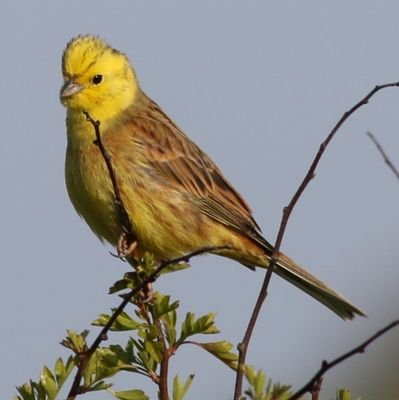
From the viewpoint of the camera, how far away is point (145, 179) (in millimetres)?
5551

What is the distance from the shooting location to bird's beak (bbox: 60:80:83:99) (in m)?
5.45

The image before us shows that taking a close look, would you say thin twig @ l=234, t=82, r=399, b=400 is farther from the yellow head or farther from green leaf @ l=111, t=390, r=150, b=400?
the yellow head

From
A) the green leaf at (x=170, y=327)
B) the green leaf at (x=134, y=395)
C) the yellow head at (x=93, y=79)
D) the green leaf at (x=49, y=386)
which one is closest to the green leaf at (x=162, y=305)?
the green leaf at (x=170, y=327)

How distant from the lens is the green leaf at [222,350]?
3.65 metres

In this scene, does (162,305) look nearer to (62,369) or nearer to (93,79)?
(62,369)

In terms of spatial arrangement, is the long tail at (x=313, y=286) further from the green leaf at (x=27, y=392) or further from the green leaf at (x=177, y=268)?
the green leaf at (x=27, y=392)

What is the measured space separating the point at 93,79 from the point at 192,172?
2.53 ft

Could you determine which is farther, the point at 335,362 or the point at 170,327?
the point at 170,327

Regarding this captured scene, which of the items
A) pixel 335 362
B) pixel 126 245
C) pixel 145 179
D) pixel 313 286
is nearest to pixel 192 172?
pixel 145 179

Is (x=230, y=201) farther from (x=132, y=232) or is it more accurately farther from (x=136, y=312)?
(x=136, y=312)

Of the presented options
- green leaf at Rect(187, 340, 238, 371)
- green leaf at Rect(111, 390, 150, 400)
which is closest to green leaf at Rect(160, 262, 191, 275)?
green leaf at Rect(187, 340, 238, 371)

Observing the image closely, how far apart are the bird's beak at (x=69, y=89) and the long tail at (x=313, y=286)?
1.39 m

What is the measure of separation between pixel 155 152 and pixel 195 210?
0.37 metres

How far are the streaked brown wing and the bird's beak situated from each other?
0.47m
